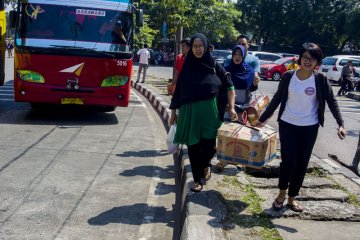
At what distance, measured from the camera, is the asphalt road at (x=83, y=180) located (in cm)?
462

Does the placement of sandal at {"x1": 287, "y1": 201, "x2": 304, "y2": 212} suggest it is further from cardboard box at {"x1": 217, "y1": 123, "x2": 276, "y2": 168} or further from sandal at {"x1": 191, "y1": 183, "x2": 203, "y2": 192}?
sandal at {"x1": 191, "y1": 183, "x2": 203, "y2": 192}

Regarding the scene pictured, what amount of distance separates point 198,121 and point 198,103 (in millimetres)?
193

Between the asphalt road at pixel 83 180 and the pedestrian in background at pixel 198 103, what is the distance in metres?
0.76

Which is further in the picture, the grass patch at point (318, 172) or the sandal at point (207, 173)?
the grass patch at point (318, 172)

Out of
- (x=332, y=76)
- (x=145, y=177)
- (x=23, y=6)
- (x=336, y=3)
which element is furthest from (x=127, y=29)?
(x=336, y=3)

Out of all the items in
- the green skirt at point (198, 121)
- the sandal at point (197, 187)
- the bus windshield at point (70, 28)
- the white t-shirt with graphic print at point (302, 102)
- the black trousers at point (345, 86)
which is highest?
A: the bus windshield at point (70, 28)

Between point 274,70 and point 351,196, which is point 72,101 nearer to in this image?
point 351,196

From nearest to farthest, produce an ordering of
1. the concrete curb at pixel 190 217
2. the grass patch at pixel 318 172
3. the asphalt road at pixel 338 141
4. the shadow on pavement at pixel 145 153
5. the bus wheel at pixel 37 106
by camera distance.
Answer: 1. the concrete curb at pixel 190 217
2. the grass patch at pixel 318 172
3. the shadow on pavement at pixel 145 153
4. the asphalt road at pixel 338 141
5. the bus wheel at pixel 37 106

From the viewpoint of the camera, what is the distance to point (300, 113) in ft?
15.0

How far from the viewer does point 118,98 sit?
33.1ft

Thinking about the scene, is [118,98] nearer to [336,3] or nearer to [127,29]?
[127,29]

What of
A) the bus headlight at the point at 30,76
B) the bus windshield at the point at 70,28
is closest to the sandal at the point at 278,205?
the bus windshield at the point at 70,28

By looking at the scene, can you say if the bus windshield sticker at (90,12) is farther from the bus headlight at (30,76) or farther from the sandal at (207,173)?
the sandal at (207,173)

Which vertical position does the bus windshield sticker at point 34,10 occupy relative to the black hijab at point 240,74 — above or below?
above
